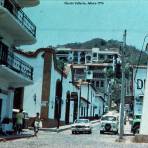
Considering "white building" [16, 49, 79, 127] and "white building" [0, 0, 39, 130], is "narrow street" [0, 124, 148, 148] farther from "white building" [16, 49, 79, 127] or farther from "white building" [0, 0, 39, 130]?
"white building" [16, 49, 79, 127]

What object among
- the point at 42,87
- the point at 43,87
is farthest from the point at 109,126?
the point at 42,87

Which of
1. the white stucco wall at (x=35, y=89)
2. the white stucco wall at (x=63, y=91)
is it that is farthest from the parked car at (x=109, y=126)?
the white stucco wall at (x=35, y=89)

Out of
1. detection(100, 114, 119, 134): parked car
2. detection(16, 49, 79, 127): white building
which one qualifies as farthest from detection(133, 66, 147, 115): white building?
detection(16, 49, 79, 127): white building

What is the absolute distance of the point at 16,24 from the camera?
31484 mm

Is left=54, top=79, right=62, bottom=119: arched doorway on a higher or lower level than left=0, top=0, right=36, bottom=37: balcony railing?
lower

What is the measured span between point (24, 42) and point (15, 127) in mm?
6390

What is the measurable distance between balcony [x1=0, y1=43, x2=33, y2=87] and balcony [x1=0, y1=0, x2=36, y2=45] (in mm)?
1302

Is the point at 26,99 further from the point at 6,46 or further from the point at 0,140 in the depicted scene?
the point at 0,140

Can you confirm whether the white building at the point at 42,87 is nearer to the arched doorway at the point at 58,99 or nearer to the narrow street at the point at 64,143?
the arched doorway at the point at 58,99

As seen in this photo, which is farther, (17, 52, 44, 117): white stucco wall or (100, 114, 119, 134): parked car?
(17, 52, 44, 117): white stucco wall

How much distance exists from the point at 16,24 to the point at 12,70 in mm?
2948

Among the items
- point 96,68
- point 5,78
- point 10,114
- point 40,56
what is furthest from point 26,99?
point 96,68

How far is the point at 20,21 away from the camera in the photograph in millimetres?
32906

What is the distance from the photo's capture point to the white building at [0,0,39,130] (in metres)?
31.4
